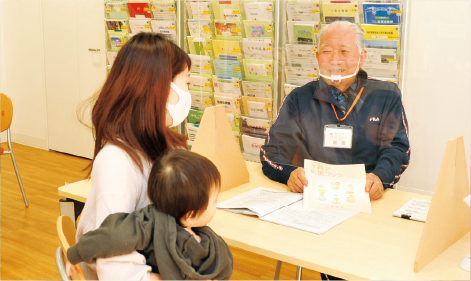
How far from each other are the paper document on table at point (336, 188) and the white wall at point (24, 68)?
13.5ft

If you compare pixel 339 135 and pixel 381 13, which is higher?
pixel 381 13

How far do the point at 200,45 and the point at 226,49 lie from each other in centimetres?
16

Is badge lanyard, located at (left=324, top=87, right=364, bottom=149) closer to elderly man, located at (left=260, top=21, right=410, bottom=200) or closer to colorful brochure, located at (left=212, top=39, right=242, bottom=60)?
elderly man, located at (left=260, top=21, right=410, bottom=200)

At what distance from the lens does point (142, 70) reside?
125 centimetres

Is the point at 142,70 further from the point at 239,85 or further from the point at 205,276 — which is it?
the point at 239,85

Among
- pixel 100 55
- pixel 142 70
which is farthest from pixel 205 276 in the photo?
pixel 100 55

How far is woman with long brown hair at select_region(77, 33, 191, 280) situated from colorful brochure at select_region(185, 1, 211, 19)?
924mm

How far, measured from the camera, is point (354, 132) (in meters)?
1.87

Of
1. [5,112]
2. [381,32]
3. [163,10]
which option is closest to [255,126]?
[381,32]

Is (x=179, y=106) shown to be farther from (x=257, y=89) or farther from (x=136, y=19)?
(x=136, y=19)

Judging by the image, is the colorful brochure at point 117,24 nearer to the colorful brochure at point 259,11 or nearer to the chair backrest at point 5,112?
the chair backrest at point 5,112

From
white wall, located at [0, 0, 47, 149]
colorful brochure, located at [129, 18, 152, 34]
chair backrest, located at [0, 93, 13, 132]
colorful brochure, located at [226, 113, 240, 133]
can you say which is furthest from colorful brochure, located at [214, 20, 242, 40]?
white wall, located at [0, 0, 47, 149]

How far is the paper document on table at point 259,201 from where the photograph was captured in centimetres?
153

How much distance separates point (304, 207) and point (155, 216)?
643 millimetres
